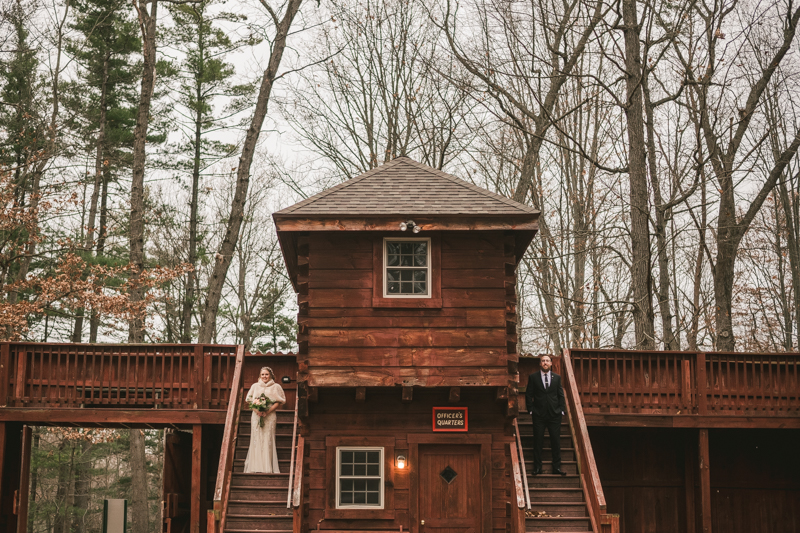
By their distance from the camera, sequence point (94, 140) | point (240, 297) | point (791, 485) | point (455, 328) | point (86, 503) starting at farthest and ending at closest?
point (86, 503) → point (240, 297) → point (94, 140) → point (791, 485) → point (455, 328)

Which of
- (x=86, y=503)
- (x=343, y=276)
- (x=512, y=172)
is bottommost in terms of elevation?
(x=86, y=503)

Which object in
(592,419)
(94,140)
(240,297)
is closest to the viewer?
(592,419)

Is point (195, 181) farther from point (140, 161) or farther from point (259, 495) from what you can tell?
point (259, 495)

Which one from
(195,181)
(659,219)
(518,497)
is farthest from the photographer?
(195,181)

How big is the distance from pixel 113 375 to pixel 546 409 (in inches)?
315

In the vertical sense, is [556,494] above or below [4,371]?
below

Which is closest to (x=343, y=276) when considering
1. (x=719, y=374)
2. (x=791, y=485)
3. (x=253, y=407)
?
(x=253, y=407)

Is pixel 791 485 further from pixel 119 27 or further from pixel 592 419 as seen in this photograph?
pixel 119 27

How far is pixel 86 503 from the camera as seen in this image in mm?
40562

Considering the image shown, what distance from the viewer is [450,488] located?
13359 mm

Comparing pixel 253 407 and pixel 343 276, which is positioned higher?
pixel 343 276

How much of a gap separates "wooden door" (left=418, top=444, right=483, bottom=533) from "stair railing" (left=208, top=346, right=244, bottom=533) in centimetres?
318

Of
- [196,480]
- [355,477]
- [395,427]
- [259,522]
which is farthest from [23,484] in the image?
[395,427]

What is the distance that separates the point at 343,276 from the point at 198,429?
426cm
